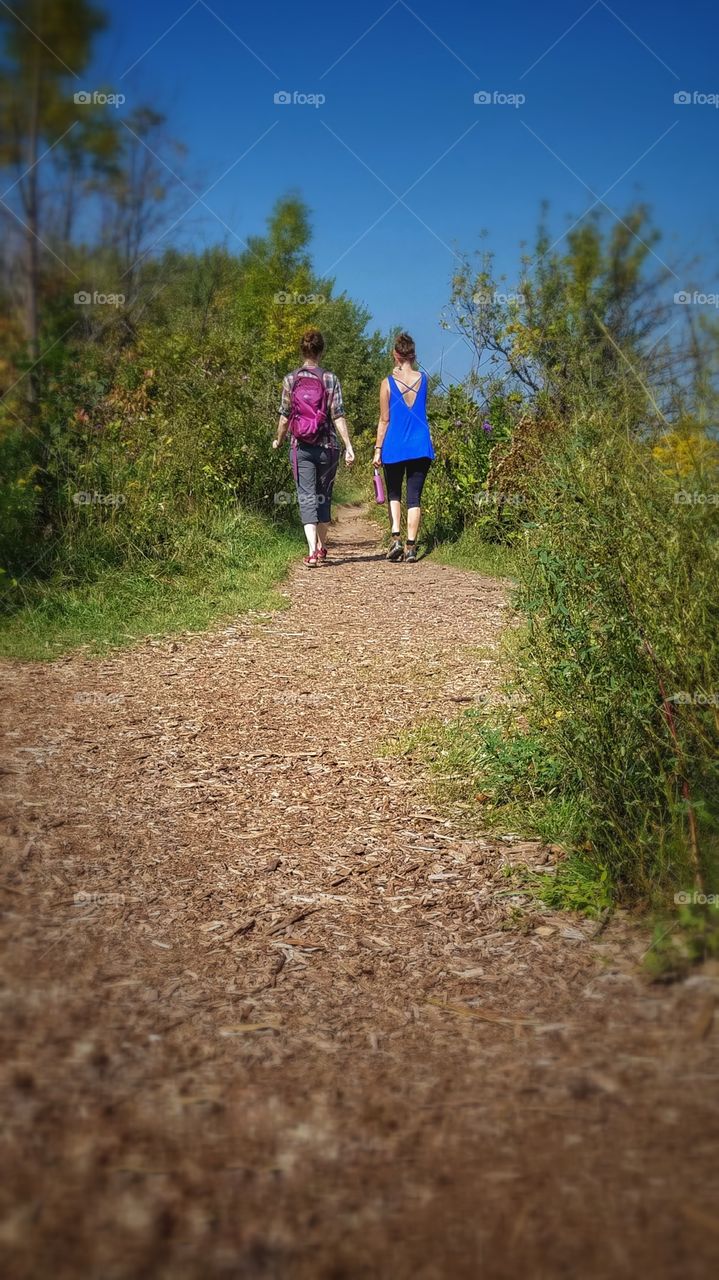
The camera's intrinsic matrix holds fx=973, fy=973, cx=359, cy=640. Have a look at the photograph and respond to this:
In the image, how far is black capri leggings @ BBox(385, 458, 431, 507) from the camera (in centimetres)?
963

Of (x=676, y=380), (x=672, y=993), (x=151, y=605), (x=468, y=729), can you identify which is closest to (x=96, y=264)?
(x=151, y=605)

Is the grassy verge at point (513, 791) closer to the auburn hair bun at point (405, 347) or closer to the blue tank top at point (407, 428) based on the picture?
the blue tank top at point (407, 428)

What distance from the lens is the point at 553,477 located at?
13.1 feet

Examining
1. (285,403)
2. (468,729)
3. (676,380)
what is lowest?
(468,729)

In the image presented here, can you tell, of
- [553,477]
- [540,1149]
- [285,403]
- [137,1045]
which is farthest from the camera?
[285,403]

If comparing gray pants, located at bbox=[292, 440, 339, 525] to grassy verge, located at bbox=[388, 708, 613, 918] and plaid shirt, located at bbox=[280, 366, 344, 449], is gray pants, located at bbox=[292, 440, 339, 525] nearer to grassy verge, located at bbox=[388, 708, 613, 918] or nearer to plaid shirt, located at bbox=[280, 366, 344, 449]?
plaid shirt, located at bbox=[280, 366, 344, 449]

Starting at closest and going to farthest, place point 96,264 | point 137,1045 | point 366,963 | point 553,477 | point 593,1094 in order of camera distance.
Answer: point 593,1094 < point 137,1045 < point 366,963 < point 553,477 < point 96,264

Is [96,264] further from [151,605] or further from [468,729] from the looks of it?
[468,729]

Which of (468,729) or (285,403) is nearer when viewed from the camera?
(468,729)

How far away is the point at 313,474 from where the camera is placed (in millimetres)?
9234

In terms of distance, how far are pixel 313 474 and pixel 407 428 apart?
3.63ft

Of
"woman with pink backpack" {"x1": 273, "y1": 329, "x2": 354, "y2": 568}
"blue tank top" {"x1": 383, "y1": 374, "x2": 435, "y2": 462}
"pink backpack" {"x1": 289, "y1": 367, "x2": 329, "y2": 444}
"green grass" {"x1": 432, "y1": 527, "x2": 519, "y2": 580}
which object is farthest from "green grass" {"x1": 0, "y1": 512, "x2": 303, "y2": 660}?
"green grass" {"x1": 432, "y1": 527, "x2": 519, "y2": 580}

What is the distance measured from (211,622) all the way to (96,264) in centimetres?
336

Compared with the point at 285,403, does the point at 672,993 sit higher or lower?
lower
